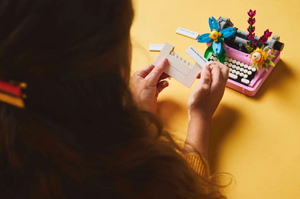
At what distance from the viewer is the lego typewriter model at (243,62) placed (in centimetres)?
79

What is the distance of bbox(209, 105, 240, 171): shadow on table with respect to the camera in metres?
0.72

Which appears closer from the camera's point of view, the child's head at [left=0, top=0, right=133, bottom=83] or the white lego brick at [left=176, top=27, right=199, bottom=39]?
the child's head at [left=0, top=0, right=133, bottom=83]

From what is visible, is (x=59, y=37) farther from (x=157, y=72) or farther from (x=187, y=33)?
(x=187, y=33)

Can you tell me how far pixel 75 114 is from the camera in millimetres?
413

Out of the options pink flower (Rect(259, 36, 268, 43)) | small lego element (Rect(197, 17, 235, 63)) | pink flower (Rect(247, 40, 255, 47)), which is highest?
pink flower (Rect(259, 36, 268, 43))

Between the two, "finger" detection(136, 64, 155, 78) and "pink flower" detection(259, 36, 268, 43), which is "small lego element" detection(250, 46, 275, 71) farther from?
"finger" detection(136, 64, 155, 78)

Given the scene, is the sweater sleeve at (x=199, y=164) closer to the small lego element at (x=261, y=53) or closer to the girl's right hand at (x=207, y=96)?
the girl's right hand at (x=207, y=96)

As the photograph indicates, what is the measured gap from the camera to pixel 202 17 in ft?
3.30

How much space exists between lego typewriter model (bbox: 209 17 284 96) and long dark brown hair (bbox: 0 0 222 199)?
1.21 feet

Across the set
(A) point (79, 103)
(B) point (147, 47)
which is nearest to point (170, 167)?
(A) point (79, 103)

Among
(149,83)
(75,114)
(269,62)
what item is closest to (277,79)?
(269,62)

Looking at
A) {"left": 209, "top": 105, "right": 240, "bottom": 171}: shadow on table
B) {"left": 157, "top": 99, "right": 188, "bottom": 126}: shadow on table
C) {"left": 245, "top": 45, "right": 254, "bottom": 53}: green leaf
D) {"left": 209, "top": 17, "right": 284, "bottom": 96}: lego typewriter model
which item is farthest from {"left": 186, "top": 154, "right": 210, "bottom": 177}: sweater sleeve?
{"left": 245, "top": 45, "right": 254, "bottom": 53}: green leaf

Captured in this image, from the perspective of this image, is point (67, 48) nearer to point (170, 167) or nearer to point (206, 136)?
point (170, 167)

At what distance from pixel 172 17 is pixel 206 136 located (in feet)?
1.68
